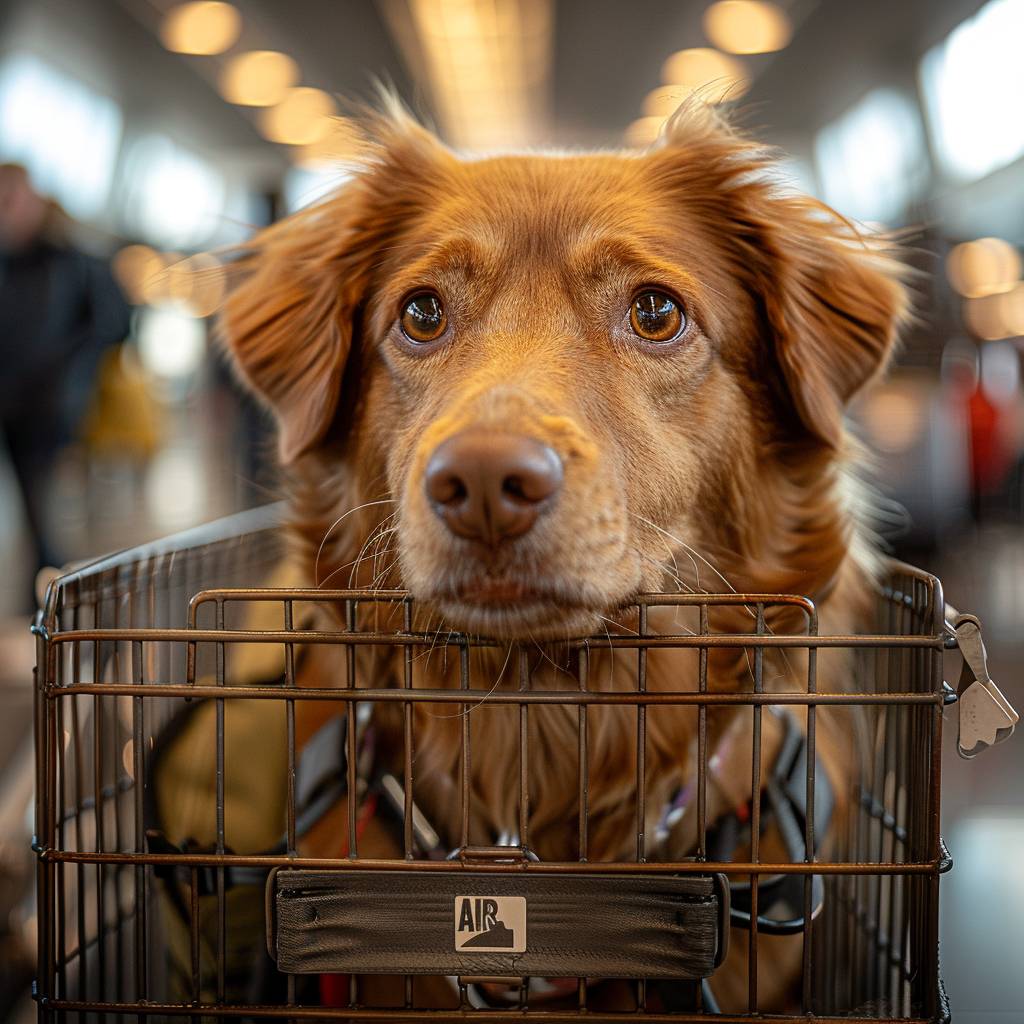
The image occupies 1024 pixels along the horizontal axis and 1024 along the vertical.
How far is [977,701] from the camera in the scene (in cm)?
88

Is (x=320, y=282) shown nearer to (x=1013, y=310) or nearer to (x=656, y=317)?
(x=656, y=317)

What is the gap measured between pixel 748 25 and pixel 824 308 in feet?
14.4

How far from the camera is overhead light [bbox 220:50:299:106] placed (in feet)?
20.5

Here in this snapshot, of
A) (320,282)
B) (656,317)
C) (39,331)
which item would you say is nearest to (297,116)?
(39,331)

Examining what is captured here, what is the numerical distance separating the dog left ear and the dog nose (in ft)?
1.85

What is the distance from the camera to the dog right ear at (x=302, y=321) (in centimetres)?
141

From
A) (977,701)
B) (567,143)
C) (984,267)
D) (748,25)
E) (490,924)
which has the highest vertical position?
(748,25)

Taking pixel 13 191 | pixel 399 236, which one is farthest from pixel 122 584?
pixel 13 191

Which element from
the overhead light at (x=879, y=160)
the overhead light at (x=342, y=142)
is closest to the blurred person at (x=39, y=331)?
the overhead light at (x=342, y=142)

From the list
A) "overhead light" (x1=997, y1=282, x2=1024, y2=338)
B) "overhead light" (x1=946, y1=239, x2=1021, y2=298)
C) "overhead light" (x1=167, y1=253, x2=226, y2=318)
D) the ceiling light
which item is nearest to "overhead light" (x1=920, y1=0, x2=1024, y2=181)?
"overhead light" (x1=946, y1=239, x2=1021, y2=298)

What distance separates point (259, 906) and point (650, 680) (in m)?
0.58

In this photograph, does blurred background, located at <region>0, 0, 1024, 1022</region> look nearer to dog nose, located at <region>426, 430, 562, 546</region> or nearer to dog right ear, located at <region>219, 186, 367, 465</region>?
dog right ear, located at <region>219, 186, 367, 465</region>

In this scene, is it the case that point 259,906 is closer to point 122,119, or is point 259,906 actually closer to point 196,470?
point 122,119

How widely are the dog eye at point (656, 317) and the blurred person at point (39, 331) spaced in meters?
3.49
